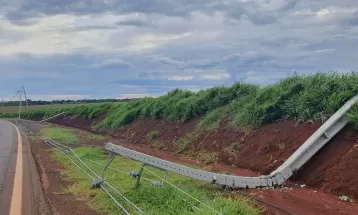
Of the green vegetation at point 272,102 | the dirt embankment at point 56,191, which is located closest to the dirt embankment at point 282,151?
the green vegetation at point 272,102

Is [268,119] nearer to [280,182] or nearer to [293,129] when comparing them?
[293,129]

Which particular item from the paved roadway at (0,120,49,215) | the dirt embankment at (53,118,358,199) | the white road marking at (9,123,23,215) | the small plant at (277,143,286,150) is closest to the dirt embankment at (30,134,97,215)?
the paved roadway at (0,120,49,215)

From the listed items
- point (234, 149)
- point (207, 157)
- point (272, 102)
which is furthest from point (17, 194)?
point (272, 102)

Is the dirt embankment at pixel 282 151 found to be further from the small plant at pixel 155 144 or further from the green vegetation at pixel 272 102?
the small plant at pixel 155 144

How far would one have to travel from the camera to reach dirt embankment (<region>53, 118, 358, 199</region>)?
7.28 m

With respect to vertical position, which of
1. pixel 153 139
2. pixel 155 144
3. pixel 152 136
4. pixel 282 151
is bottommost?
pixel 155 144

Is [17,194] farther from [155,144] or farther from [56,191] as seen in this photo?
[155,144]

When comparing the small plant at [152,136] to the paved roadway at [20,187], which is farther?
the small plant at [152,136]

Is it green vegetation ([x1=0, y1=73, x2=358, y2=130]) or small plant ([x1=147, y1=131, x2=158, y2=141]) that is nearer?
green vegetation ([x1=0, y1=73, x2=358, y2=130])

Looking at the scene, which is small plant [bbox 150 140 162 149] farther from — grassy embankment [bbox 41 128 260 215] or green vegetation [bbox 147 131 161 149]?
grassy embankment [bbox 41 128 260 215]

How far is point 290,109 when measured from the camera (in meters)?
10.2

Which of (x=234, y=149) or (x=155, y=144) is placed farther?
(x=155, y=144)

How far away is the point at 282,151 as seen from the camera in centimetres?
919

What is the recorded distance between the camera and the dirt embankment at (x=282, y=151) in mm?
7281
